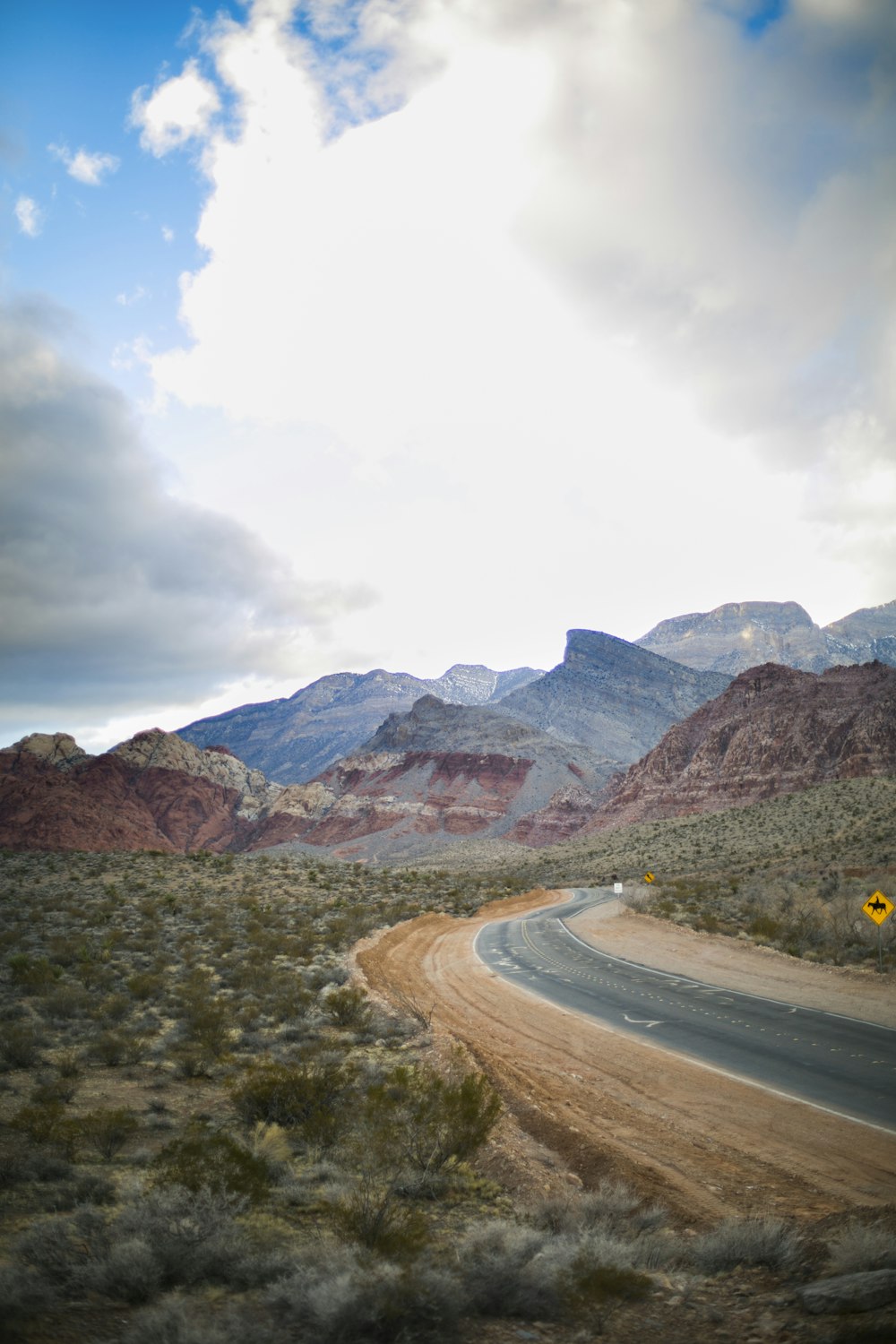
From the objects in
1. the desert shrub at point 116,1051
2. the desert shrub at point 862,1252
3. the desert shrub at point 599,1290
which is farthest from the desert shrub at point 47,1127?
the desert shrub at point 862,1252

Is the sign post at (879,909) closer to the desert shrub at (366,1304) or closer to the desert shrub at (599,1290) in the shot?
the desert shrub at (599,1290)

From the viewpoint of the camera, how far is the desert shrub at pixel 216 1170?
625cm

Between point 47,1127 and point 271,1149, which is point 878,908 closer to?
point 271,1149

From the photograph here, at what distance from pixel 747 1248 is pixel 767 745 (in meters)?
111

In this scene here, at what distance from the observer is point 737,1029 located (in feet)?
46.0

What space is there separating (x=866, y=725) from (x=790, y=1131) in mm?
100682

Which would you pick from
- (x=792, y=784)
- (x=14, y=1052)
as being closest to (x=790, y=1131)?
(x=14, y=1052)

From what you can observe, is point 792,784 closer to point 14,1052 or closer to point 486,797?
point 486,797

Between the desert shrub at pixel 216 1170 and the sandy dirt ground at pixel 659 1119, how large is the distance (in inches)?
116

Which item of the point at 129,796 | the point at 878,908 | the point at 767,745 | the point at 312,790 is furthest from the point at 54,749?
the point at 878,908

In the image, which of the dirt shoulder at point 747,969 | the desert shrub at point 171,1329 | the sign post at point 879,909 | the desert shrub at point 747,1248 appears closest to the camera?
the desert shrub at point 171,1329

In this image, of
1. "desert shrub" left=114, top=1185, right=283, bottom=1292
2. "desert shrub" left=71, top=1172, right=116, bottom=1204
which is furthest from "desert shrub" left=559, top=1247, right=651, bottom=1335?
"desert shrub" left=71, top=1172, right=116, bottom=1204

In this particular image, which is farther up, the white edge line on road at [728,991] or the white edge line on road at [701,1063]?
the white edge line on road at [701,1063]

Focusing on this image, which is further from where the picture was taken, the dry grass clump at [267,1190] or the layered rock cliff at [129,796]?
the layered rock cliff at [129,796]
